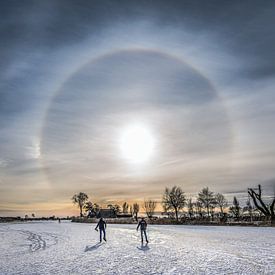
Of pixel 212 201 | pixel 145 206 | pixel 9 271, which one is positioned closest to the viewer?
pixel 9 271

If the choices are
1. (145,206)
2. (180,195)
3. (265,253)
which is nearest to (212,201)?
(180,195)

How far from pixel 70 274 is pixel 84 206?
148 metres

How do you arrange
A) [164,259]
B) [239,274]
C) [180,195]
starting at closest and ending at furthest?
[239,274] < [164,259] < [180,195]

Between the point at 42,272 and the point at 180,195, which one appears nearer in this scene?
the point at 42,272

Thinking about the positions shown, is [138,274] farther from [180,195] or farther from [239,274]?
[180,195]

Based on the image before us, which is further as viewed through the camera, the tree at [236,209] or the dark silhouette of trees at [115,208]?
the dark silhouette of trees at [115,208]

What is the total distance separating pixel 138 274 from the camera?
14.6 meters

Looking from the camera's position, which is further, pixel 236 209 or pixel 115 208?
pixel 115 208

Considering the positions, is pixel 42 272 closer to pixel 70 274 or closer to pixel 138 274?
pixel 70 274

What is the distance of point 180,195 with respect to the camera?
122m

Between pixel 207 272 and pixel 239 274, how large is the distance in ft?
4.63

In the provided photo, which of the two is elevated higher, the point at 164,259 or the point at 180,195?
the point at 180,195

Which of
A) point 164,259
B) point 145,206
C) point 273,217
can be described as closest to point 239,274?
point 164,259

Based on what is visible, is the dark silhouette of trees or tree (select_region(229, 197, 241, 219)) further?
the dark silhouette of trees
